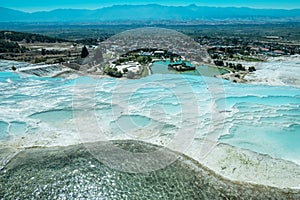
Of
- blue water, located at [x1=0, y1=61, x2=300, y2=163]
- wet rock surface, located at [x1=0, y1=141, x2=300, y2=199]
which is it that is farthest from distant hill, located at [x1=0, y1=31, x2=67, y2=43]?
wet rock surface, located at [x1=0, y1=141, x2=300, y2=199]

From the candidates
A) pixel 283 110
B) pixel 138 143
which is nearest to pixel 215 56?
pixel 283 110

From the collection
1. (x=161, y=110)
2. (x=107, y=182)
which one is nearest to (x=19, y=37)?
(x=161, y=110)

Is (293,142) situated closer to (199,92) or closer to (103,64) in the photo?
(199,92)

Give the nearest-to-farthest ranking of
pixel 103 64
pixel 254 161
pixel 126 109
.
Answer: pixel 254 161 < pixel 126 109 < pixel 103 64

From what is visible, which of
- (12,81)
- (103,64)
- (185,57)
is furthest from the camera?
(185,57)

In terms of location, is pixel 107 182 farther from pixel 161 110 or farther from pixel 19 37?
pixel 19 37

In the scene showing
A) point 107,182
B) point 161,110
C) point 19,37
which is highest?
point 19,37

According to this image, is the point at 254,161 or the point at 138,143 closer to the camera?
the point at 254,161
